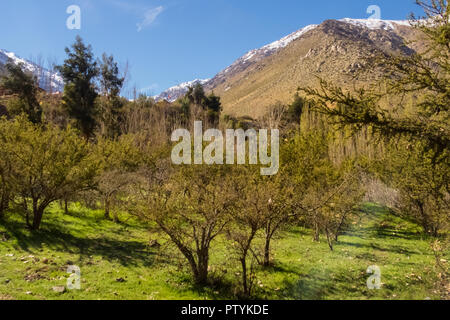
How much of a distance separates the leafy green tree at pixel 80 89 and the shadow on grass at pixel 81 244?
26355mm

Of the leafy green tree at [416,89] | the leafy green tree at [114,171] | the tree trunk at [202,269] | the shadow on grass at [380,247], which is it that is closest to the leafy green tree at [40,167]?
the leafy green tree at [114,171]

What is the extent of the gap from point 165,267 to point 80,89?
33992mm

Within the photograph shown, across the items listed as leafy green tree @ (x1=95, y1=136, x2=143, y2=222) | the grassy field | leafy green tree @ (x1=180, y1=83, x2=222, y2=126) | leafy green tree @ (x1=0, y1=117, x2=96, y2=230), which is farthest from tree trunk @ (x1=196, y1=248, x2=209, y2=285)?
leafy green tree @ (x1=180, y1=83, x2=222, y2=126)

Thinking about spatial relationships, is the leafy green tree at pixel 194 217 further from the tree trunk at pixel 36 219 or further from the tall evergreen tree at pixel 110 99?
the tall evergreen tree at pixel 110 99

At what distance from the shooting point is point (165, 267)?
30.5 ft

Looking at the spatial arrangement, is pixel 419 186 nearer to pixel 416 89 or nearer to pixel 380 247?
pixel 380 247

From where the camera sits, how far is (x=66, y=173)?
11.9 metres

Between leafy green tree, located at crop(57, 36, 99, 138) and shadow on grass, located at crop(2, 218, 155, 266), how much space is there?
26.4 meters

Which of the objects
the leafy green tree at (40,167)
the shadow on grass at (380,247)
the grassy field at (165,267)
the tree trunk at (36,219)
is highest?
the leafy green tree at (40,167)

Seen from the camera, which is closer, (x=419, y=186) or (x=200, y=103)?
(x=419, y=186)

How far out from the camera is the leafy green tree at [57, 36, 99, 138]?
1417 inches

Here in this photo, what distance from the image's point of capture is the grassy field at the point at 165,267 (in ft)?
23.9

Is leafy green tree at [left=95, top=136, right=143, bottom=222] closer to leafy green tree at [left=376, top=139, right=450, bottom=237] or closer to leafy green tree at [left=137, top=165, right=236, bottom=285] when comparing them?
leafy green tree at [left=137, top=165, right=236, bottom=285]

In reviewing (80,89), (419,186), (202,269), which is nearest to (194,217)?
(202,269)
